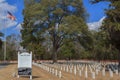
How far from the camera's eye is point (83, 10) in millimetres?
76250

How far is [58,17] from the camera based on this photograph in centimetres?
7600

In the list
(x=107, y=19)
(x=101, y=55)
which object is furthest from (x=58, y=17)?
(x=101, y=55)

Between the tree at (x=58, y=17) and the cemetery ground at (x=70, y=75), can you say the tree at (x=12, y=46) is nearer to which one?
the tree at (x=58, y=17)

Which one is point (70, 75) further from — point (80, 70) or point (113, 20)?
point (113, 20)

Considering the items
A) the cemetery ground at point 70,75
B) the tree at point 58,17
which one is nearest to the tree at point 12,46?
the tree at point 58,17

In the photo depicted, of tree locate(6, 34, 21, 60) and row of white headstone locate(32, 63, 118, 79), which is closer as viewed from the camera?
row of white headstone locate(32, 63, 118, 79)

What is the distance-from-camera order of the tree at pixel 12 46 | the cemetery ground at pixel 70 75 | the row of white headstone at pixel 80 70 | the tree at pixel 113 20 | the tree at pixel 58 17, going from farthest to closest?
the tree at pixel 12 46 < the tree at pixel 58 17 < the tree at pixel 113 20 < the row of white headstone at pixel 80 70 < the cemetery ground at pixel 70 75

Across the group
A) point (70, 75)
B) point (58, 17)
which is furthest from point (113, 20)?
point (58, 17)

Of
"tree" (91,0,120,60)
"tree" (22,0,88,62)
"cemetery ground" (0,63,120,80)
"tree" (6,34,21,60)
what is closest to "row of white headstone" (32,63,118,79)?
"cemetery ground" (0,63,120,80)

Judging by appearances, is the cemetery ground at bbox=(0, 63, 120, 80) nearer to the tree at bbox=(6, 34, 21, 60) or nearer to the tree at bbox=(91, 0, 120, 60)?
the tree at bbox=(91, 0, 120, 60)

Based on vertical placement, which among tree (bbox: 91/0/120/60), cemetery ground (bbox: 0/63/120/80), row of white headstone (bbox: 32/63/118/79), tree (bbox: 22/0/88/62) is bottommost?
cemetery ground (bbox: 0/63/120/80)

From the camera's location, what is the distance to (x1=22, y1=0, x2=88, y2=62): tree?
236ft

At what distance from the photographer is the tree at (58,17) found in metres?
71.9

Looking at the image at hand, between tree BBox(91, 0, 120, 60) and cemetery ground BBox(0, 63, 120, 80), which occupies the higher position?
tree BBox(91, 0, 120, 60)
